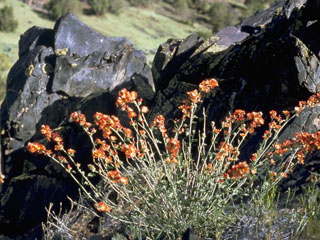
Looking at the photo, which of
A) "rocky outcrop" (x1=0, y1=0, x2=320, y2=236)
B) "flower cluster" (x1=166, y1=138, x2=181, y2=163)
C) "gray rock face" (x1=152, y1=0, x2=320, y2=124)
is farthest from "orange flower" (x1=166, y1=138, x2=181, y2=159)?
"gray rock face" (x1=152, y1=0, x2=320, y2=124)

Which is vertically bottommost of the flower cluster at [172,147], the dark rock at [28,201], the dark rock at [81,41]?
the dark rock at [28,201]

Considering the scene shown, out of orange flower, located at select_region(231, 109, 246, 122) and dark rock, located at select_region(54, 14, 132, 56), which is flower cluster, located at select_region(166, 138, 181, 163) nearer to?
orange flower, located at select_region(231, 109, 246, 122)

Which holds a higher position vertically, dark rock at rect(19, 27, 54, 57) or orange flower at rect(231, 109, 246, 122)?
orange flower at rect(231, 109, 246, 122)

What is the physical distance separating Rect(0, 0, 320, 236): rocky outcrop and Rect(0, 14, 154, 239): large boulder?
0.02 metres

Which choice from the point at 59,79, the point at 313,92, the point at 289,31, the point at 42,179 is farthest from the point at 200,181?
the point at 59,79

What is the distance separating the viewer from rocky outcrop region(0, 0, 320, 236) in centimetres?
604

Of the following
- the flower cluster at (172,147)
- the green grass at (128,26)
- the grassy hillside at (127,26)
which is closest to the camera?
the flower cluster at (172,147)

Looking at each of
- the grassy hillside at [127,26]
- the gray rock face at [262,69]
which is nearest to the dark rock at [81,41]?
the gray rock face at [262,69]

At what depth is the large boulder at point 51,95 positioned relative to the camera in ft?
26.0

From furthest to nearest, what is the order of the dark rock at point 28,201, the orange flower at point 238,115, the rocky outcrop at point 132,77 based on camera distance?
the dark rock at point 28,201 → the rocky outcrop at point 132,77 → the orange flower at point 238,115

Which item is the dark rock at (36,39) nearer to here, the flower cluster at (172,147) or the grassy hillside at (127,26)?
the flower cluster at (172,147)

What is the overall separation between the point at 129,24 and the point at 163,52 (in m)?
27.7

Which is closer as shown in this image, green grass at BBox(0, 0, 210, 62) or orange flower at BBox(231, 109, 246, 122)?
orange flower at BBox(231, 109, 246, 122)

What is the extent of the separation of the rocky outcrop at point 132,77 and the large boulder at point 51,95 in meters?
0.02
